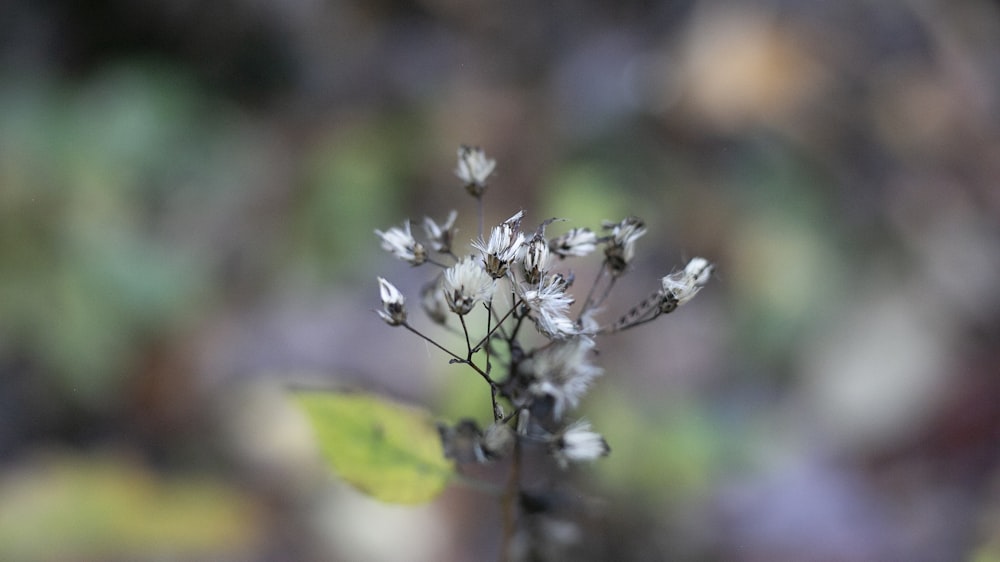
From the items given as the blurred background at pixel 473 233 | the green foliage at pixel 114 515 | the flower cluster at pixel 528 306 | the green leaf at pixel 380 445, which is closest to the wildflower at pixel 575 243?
the flower cluster at pixel 528 306

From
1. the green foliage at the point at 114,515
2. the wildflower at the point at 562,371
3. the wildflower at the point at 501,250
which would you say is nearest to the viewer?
the wildflower at the point at 501,250

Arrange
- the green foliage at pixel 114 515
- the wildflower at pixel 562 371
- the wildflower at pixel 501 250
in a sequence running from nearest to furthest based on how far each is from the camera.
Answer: the wildflower at pixel 501 250 → the wildflower at pixel 562 371 → the green foliage at pixel 114 515

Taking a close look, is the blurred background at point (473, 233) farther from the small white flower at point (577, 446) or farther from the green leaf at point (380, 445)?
the small white flower at point (577, 446)

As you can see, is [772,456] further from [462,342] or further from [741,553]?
[462,342]

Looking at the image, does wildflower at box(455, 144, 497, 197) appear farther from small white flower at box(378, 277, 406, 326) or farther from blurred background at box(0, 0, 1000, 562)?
blurred background at box(0, 0, 1000, 562)

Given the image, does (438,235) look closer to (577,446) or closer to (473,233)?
(577,446)

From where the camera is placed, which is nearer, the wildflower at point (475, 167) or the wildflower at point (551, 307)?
the wildflower at point (551, 307)

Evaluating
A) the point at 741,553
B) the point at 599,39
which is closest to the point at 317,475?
the point at 741,553

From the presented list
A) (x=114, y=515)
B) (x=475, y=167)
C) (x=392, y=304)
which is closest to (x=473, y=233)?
(x=114, y=515)
